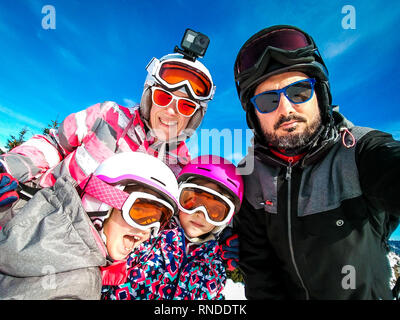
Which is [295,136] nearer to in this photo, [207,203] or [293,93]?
[293,93]

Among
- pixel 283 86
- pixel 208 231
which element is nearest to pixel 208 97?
pixel 283 86

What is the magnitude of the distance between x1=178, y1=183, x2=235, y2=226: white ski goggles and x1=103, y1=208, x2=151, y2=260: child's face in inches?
27.8

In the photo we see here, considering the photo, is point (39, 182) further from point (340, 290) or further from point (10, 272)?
point (340, 290)

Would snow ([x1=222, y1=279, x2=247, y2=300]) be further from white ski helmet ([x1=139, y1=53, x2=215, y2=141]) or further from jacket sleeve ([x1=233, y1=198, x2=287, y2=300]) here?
white ski helmet ([x1=139, y1=53, x2=215, y2=141])

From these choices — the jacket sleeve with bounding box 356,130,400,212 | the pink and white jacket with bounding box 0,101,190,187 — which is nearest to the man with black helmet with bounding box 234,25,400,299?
the jacket sleeve with bounding box 356,130,400,212

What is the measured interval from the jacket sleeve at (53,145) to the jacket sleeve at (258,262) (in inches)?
101

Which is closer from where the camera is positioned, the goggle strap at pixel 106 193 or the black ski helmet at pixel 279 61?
the goggle strap at pixel 106 193

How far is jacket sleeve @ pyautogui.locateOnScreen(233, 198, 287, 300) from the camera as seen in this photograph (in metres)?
2.19

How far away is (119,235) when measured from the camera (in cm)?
178

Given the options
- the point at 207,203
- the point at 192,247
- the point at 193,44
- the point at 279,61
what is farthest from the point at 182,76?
the point at 192,247

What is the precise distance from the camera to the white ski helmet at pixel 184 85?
10.5ft

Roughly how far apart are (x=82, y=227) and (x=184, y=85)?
264 centimetres

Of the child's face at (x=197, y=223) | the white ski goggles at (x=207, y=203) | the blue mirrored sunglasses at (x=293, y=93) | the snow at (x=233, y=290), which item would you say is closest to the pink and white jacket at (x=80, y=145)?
the white ski goggles at (x=207, y=203)

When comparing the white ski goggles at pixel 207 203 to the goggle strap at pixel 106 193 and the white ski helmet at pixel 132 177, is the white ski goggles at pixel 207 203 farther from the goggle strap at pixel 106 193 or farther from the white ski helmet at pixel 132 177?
the goggle strap at pixel 106 193
